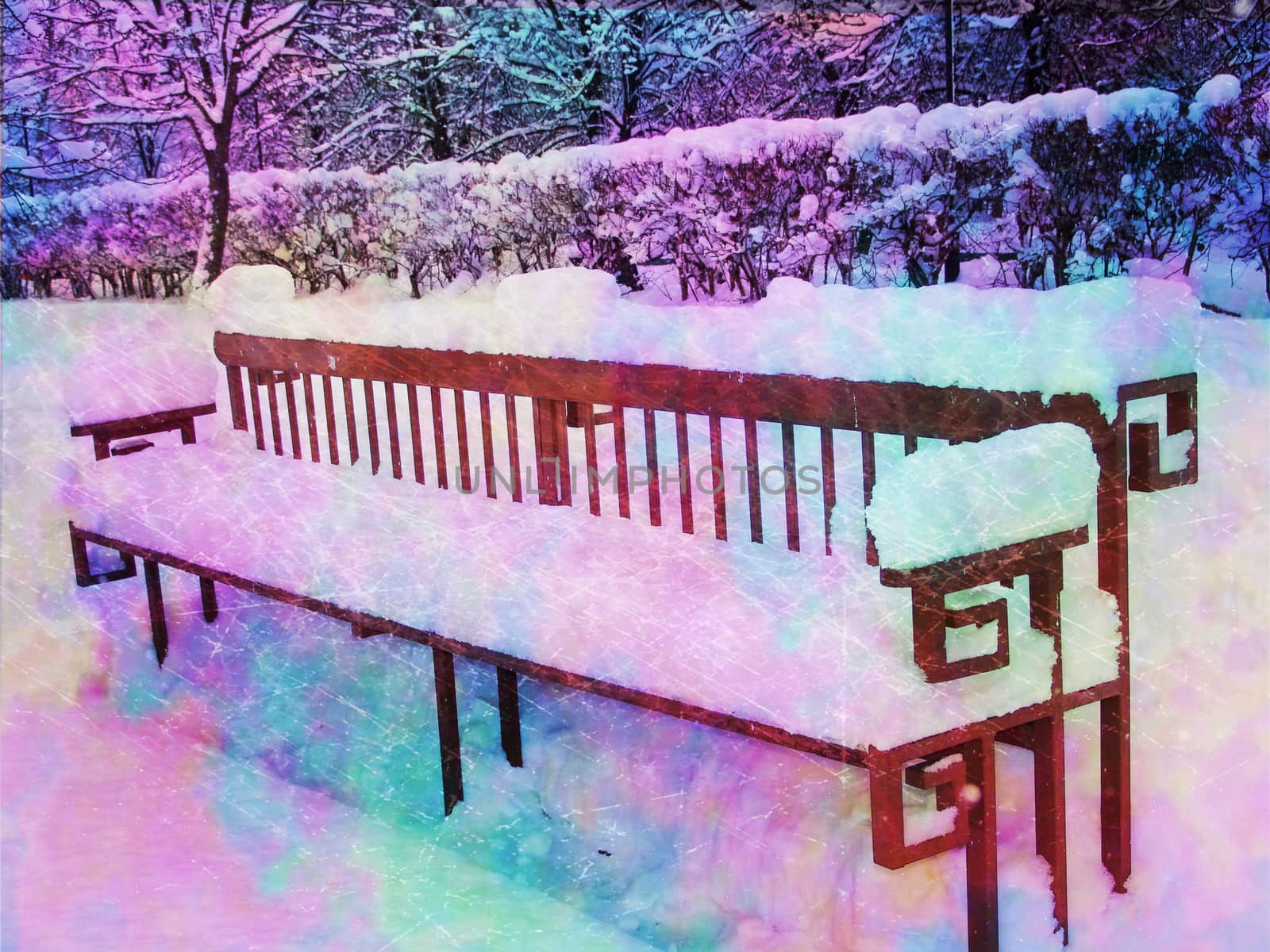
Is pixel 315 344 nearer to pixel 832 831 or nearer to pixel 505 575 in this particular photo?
pixel 505 575

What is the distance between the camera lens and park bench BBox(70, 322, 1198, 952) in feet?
7.28

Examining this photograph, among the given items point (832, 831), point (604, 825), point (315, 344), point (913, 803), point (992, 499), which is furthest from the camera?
point (315, 344)

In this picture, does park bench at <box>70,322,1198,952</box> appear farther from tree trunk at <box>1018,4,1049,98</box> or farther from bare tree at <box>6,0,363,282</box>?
bare tree at <box>6,0,363,282</box>

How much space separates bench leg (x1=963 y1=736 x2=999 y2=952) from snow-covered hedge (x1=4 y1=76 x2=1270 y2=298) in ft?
10.9

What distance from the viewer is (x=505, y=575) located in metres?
3.19

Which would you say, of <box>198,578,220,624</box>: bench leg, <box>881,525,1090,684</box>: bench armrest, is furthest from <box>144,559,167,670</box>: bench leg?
<box>881,525,1090,684</box>: bench armrest

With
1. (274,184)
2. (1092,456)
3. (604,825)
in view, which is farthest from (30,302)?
(1092,456)

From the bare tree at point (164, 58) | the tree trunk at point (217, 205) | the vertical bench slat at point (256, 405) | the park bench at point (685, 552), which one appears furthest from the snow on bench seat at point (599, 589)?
the tree trunk at point (217, 205)

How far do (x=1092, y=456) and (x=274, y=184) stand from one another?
6470 mm

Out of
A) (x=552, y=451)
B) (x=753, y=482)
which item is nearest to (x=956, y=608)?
(x=753, y=482)

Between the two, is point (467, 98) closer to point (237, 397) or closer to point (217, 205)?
point (217, 205)

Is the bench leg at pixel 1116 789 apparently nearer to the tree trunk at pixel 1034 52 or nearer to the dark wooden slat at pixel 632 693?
the dark wooden slat at pixel 632 693

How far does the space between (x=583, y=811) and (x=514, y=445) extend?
4.31 ft

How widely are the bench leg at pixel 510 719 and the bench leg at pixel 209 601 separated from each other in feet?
5.62
